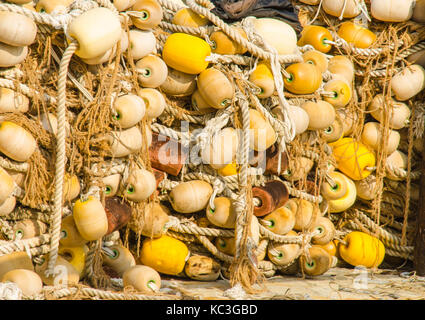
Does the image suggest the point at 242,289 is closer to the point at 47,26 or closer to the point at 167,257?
the point at 167,257

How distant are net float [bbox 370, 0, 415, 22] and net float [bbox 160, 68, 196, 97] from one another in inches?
50.8

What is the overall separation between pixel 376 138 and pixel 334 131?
0.30 metres

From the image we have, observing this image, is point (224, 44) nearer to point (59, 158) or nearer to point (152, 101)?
point (152, 101)

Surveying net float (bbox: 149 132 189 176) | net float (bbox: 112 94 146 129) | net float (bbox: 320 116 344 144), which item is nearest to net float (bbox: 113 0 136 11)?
net float (bbox: 112 94 146 129)

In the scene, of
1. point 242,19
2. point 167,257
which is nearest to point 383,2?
point 242,19

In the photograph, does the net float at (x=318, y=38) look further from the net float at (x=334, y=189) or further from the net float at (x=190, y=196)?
the net float at (x=190, y=196)

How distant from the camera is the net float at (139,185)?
3.00 metres

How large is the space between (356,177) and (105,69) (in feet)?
5.62

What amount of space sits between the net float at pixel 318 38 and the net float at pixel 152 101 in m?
1.11

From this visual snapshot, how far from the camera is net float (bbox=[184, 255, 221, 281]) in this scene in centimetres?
323

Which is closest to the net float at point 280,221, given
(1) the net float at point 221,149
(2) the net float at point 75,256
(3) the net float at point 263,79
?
(1) the net float at point 221,149

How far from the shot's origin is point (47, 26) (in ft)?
9.15

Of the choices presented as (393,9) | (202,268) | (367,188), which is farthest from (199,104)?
(393,9)

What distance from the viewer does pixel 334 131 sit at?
3574mm
